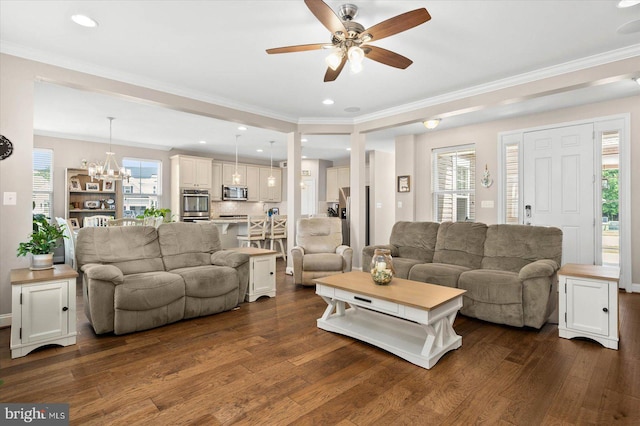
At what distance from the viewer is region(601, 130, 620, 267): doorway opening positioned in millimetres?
4562

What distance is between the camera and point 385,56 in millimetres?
2682

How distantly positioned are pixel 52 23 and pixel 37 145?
4.91 meters

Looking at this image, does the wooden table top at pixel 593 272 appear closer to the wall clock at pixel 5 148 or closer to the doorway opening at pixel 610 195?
the doorway opening at pixel 610 195

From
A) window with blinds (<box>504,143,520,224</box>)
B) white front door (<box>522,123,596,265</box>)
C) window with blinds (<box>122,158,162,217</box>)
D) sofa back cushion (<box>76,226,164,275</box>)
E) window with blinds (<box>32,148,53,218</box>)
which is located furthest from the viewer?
window with blinds (<box>122,158,162,217</box>)

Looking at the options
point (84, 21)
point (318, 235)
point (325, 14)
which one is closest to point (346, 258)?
point (318, 235)

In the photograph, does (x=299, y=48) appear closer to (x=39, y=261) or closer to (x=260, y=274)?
(x=260, y=274)

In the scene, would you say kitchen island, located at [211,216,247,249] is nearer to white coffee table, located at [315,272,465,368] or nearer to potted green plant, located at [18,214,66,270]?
potted green plant, located at [18,214,66,270]

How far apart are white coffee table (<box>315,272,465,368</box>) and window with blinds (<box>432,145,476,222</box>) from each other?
12.0 feet

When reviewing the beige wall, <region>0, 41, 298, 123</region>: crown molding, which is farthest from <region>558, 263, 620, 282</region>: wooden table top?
<region>0, 41, 298, 123</region>: crown molding

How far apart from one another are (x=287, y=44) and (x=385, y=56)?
100cm

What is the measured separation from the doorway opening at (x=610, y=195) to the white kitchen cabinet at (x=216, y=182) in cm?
765

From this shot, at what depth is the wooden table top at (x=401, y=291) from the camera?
97.3 inches

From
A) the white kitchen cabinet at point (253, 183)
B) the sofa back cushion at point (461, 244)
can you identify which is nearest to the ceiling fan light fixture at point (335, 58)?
the sofa back cushion at point (461, 244)

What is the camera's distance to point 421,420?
1795mm
